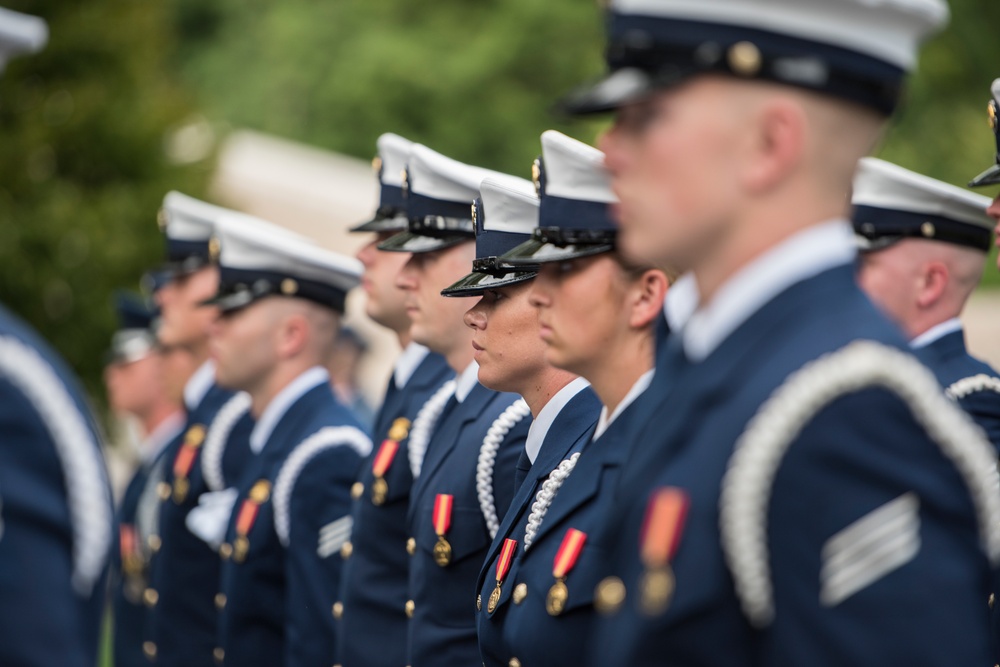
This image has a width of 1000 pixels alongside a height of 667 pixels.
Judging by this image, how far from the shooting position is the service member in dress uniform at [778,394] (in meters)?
2.03

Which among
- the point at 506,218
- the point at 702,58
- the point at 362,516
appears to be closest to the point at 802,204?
the point at 702,58

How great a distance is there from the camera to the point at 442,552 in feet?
14.9

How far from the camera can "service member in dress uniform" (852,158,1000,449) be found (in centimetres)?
509

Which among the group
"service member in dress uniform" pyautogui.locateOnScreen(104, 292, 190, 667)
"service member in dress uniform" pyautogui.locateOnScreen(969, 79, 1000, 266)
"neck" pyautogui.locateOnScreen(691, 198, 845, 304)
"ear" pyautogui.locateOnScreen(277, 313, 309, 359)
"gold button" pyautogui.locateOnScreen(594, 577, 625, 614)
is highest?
"neck" pyautogui.locateOnScreen(691, 198, 845, 304)

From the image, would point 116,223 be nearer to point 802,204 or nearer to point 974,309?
point 974,309

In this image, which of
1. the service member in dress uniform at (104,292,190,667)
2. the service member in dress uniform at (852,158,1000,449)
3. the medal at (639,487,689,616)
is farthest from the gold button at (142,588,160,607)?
the medal at (639,487,689,616)

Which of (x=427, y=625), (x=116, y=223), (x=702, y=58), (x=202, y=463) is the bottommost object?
(x=116, y=223)

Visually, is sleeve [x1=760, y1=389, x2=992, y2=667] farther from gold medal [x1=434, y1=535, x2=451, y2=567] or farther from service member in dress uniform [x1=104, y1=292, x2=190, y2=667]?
service member in dress uniform [x1=104, y1=292, x2=190, y2=667]

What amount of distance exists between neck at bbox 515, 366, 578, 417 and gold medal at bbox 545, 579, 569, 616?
3.13 ft

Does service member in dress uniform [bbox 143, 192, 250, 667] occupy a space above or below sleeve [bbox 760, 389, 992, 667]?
below

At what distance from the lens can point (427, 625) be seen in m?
4.52

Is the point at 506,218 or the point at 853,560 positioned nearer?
the point at 853,560

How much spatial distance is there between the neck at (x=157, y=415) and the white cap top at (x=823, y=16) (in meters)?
8.35

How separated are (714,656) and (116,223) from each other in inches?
482
